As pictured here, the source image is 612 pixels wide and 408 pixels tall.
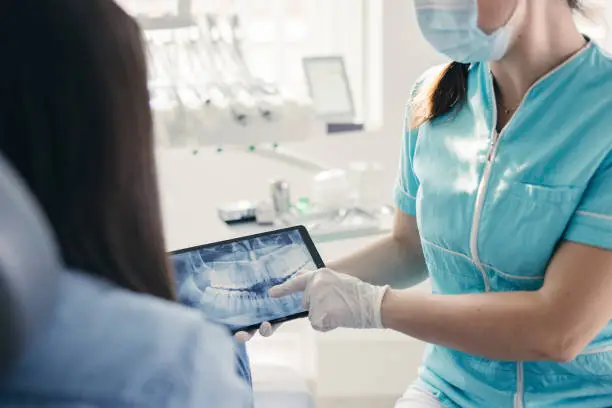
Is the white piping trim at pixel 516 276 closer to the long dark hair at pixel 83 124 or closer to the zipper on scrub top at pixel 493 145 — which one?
the zipper on scrub top at pixel 493 145

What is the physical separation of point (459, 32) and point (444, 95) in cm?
19

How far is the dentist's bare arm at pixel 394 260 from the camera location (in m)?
1.44

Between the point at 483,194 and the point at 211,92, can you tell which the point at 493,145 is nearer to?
the point at 483,194

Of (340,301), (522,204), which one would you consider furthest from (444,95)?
(340,301)

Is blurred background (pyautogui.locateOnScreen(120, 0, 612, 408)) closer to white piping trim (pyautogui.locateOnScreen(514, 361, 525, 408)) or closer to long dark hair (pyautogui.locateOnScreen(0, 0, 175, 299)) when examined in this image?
white piping trim (pyautogui.locateOnScreen(514, 361, 525, 408))

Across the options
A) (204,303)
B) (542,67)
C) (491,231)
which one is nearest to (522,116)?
(542,67)

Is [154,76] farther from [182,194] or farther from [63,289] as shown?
[63,289]

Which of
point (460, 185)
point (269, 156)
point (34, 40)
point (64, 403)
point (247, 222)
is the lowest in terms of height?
point (247, 222)

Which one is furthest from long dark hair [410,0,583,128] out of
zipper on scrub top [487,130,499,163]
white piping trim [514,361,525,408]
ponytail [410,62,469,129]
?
white piping trim [514,361,525,408]

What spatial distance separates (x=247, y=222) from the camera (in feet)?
6.58

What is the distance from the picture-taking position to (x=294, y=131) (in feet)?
6.54

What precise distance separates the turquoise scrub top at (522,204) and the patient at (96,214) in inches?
26.8

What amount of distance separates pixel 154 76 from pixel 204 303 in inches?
36.6

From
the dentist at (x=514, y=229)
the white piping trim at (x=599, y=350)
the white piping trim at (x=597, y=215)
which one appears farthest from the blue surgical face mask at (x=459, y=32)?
the white piping trim at (x=599, y=350)
